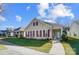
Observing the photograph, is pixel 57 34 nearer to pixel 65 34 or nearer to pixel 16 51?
pixel 65 34

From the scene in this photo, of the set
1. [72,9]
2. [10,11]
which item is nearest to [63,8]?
[72,9]

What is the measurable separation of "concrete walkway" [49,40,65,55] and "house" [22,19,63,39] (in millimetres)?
62

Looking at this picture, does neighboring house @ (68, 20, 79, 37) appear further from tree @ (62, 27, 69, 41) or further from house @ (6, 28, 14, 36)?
house @ (6, 28, 14, 36)

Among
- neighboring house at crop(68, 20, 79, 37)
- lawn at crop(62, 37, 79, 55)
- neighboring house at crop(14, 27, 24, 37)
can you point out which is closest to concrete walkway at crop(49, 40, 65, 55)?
lawn at crop(62, 37, 79, 55)

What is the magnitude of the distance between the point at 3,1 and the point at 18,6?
0.52 ft

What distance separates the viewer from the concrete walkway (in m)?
2.79

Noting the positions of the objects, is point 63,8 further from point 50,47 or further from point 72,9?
point 50,47

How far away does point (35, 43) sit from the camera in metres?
2.87

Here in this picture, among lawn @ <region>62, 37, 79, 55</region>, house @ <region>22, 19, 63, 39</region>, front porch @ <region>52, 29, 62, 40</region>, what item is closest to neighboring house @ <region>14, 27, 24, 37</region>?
house @ <region>22, 19, 63, 39</region>

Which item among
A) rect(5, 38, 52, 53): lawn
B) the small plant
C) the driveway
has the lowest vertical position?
the driveway

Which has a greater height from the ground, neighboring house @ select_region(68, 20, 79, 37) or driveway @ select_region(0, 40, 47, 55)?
neighboring house @ select_region(68, 20, 79, 37)

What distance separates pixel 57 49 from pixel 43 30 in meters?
0.24

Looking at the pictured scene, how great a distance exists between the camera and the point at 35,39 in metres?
2.87

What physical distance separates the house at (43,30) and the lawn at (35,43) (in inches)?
1.8
